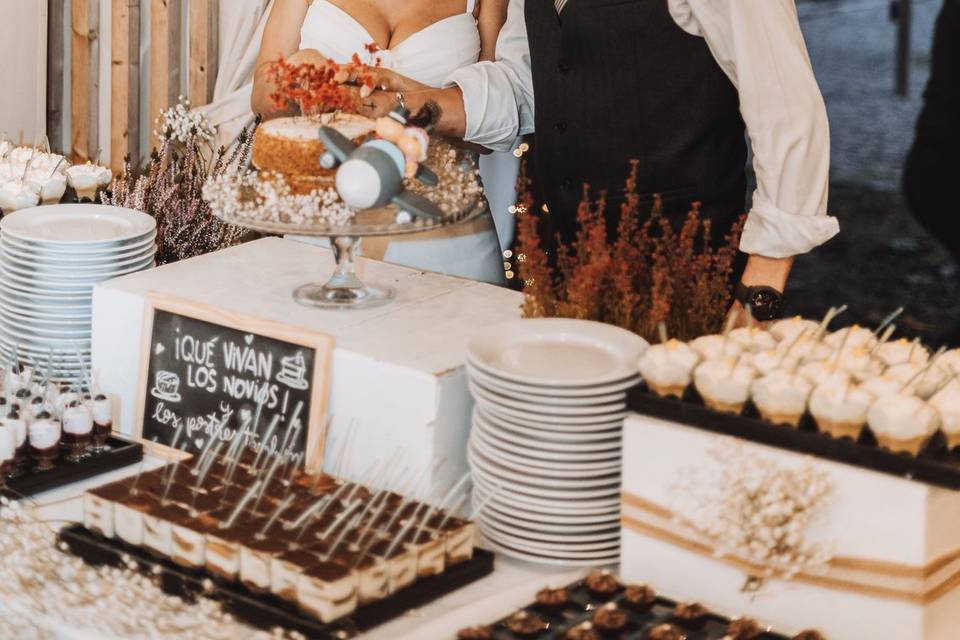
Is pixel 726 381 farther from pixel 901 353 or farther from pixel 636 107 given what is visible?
pixel 636 107

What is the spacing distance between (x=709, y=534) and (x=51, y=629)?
0.81m

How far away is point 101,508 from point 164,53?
11.4 feet

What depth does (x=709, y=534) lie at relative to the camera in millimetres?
1524

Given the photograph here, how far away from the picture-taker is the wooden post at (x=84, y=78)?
5.06 meters

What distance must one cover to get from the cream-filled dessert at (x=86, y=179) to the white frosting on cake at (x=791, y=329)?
1545 millimetres

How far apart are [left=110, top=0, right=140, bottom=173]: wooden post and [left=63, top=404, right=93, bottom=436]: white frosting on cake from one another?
3.11 meters

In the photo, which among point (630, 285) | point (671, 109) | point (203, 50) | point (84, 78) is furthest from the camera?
point (84, 78)

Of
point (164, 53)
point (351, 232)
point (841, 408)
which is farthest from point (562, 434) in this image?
point (164, 53)

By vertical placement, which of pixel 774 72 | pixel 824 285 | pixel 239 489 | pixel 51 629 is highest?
pixel 774 72

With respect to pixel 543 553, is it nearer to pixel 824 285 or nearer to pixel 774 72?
pixel 774 72

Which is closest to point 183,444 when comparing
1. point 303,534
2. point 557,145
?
point 303,534

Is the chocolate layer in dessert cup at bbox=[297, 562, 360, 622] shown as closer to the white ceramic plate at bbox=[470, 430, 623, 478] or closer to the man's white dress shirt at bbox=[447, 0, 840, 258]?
the white ceramic plate at bbox=[470, 430, 623, 478]

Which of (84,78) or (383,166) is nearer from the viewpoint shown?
(383,166)

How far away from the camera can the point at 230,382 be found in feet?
6.42
